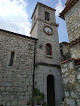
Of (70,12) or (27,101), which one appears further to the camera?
(27,101)

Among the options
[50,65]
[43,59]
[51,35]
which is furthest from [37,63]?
[51,35]

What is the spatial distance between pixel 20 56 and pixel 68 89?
6.11 m

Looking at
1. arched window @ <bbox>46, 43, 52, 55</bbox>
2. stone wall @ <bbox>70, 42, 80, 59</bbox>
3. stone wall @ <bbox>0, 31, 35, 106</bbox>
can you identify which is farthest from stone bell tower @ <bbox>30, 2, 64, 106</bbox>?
stone wall @ <bbox>70, 42, 80, 59</bbox>

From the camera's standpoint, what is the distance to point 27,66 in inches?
321

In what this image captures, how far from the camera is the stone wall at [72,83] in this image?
8.95 feet

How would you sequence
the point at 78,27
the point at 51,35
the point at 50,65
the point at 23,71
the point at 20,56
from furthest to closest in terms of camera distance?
the point at 51,35
the point at 50,65
the point at 20,56
the point at 23,71
the point at 78,27

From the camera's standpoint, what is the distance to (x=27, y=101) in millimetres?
6941

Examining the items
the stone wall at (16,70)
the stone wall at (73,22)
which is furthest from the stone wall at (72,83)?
the stone wall at (16,70)

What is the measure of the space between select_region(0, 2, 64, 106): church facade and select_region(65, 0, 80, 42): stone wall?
4.82 m

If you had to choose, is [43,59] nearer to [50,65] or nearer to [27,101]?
[50,65]

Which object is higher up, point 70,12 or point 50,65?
point 70,12

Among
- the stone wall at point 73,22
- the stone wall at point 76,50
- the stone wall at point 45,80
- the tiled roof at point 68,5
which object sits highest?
the tiled roof at point 68,5

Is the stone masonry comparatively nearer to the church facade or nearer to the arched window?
the church facade

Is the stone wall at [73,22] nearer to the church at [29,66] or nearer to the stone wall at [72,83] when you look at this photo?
the church at [29,66]
